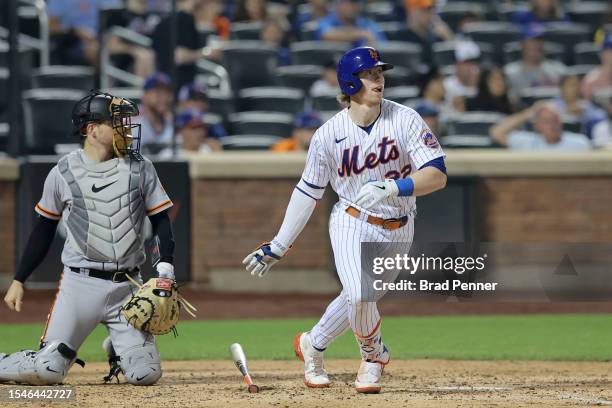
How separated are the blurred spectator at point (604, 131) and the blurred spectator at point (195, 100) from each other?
4.05 meters

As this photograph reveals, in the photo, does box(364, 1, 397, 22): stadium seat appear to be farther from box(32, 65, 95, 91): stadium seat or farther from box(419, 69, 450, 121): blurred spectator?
box(32, 65, 95, 91): stadium seat

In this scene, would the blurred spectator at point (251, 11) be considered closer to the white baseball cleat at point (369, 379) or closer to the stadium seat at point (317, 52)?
the stadium seat at point (317, 52)

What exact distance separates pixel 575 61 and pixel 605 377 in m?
9.00

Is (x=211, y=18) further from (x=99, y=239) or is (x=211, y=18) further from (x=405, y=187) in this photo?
(x=405, y=187)

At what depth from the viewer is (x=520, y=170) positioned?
12312 millimetres

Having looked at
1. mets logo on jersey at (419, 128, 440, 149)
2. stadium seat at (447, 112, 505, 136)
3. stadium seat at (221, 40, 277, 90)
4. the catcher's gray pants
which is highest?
stadium seat at (221, 40, 277, 90)

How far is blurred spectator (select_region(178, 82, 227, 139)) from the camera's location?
12969 millimetres

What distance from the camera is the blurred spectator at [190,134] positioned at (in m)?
12.6

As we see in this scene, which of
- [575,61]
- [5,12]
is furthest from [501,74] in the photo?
[5,12]

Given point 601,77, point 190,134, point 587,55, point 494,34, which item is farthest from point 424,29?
point 190,134

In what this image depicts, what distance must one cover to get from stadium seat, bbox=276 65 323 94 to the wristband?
844 cm

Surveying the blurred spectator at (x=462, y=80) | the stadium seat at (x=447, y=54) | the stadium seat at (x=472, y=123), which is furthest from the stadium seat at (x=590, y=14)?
the stadium seat at (x=472, y=123)

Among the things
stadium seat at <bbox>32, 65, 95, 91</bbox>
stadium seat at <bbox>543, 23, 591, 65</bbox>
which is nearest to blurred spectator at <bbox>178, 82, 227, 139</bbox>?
stadium seat at <bbox>32, 65, 95, 91</bbox>

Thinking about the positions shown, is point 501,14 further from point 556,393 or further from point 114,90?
point 556,393
